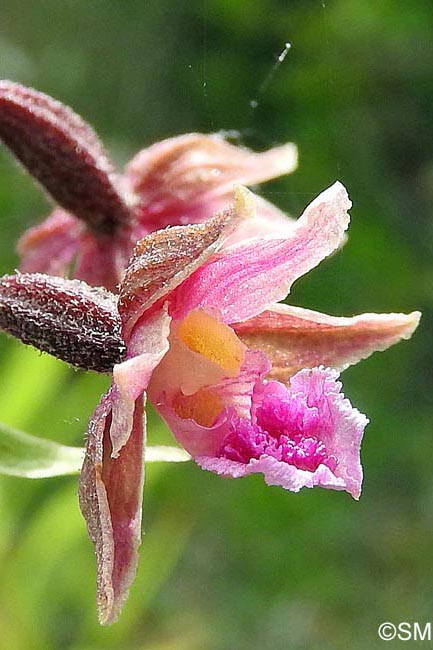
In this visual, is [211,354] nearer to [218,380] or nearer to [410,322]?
[218,380]

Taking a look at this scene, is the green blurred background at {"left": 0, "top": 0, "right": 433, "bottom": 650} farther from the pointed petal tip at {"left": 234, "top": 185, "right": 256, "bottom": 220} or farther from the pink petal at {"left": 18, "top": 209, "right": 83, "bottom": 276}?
the pointed petal tip at {"left": 234, "top": 185, "right": 256, "bottom": 220}

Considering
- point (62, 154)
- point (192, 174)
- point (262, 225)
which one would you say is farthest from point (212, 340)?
point (192, 174)

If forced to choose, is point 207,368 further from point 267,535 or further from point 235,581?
point 235,581

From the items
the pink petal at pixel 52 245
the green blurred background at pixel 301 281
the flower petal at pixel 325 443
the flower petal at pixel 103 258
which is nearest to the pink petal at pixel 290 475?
the flower petal at pixel 325 443

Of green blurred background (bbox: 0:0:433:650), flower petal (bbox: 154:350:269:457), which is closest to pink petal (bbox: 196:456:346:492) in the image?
flower petal (bbox: 154:350:269:457)

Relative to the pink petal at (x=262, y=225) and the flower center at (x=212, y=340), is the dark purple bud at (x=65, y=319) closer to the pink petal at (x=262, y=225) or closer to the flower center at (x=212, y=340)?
the flower center at (x=212, y=340)

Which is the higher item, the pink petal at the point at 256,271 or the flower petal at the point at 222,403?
the pink petal at the point at 256,271
